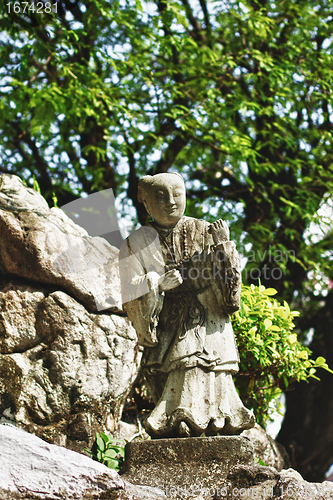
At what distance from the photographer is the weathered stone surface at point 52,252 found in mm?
4906

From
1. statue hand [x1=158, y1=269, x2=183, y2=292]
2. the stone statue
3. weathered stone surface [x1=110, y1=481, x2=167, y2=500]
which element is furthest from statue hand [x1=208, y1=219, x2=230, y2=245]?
weathered stone surface [x1=110, y1=481, x2=167, y2=500]

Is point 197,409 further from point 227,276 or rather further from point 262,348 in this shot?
point 262,348

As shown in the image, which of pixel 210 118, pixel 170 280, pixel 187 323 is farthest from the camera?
pixel 210 118

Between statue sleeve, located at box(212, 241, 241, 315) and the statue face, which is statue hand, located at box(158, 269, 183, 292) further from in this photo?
the statue face

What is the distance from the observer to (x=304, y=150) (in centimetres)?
898

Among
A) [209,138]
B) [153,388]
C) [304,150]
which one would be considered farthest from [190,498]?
[304,150]

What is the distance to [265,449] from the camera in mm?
5867

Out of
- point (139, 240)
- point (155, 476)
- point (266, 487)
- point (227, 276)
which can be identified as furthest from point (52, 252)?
point (266, 487)

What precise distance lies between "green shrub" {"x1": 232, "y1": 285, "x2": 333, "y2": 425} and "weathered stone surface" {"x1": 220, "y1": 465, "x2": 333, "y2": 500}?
212cm

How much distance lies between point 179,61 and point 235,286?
→ 21.1 feet

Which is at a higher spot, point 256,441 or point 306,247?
point 306,247

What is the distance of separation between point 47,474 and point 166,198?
2.00 m

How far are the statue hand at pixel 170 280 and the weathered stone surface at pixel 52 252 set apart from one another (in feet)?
6.57

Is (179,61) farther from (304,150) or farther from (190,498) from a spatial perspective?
(190,498)
